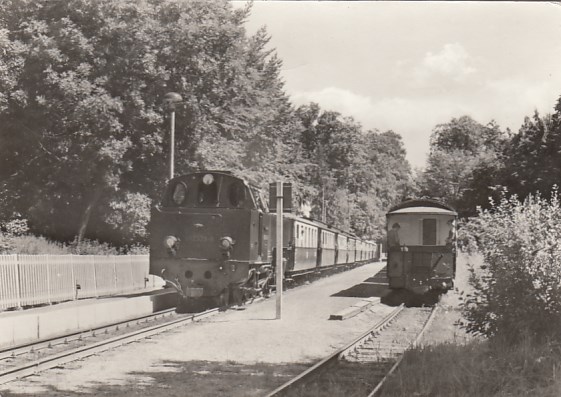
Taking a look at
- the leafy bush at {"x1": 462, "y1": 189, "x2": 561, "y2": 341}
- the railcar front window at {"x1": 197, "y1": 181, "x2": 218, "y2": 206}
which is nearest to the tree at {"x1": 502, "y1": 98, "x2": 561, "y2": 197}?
the leafy bush at {"x1": 462, "y1": 189, "x2": 561, "y2": 341}

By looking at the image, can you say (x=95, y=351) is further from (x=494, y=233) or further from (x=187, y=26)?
(x=187, y=26)

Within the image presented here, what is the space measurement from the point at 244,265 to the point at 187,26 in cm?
881


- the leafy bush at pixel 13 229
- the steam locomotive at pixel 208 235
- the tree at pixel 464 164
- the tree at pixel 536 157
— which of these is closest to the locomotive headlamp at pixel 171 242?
the steam locomotive at pixel 208 235

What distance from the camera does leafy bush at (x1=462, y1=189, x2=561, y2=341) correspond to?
10.5 m

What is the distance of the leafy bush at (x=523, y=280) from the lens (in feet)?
34.6

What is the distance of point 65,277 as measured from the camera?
18453 millimetres

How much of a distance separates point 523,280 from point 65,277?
12406 millimetres

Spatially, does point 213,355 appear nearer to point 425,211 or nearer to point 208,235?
point 208,235

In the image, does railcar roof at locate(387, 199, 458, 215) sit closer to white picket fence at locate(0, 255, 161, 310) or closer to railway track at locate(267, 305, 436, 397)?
railway track at locate(267, 305, 436, 397)

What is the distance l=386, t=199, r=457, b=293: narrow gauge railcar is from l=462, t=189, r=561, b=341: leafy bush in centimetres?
967

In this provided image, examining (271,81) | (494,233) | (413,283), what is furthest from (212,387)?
(271,81)

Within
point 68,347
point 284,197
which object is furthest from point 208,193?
point 68,347

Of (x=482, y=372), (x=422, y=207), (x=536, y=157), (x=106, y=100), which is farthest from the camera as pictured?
(x=536, y=157)

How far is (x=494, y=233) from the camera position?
11.2 m
